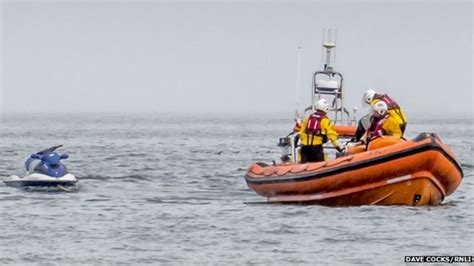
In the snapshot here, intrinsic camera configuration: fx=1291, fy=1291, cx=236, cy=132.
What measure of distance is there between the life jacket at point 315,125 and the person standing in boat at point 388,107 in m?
0.84

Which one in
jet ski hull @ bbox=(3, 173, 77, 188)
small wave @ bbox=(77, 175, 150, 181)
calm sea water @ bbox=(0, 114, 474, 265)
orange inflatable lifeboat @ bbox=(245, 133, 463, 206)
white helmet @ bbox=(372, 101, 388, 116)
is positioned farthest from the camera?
small wave @ bbox=(77, 175, 150, 181)

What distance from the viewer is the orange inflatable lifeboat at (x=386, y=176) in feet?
65.1

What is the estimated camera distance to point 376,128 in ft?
69.0

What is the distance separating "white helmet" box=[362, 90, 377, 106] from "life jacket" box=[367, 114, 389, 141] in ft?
2.84

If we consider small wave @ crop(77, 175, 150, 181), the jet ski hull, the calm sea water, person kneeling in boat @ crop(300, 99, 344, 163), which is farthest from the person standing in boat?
small wave @ crop(77, 175, 150, 181)

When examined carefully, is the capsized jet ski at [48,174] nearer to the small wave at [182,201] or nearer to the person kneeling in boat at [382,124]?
the small wave at [182,201]

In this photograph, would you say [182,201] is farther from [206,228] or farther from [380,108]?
[206,228]

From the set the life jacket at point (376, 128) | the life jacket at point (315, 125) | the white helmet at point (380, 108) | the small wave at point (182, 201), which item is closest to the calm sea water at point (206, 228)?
the small wave at point (182, 201)

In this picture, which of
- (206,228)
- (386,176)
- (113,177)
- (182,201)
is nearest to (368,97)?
(386,176)

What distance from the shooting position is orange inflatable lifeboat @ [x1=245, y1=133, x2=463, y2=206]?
19844 millimetres

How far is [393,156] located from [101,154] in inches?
859

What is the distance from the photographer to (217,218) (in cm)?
1977

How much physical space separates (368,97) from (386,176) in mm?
2390

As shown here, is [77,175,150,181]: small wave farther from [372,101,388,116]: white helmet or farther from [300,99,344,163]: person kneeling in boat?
[372,101,388,116]: white helmet
